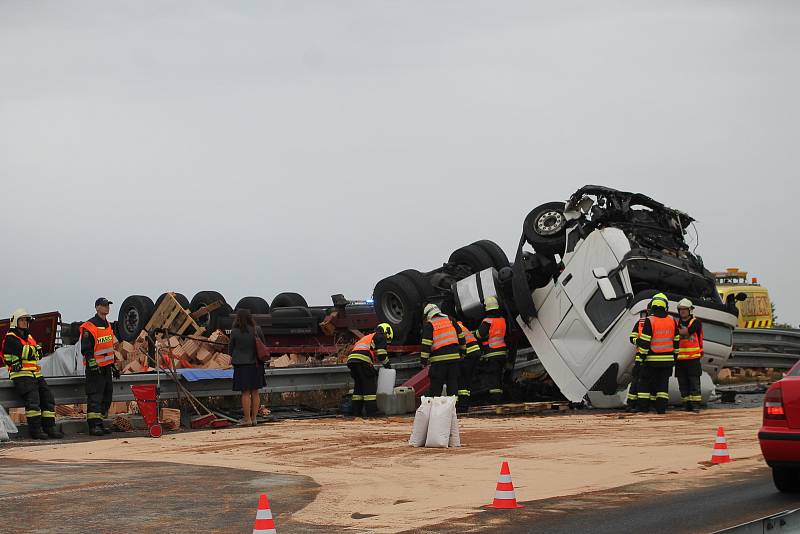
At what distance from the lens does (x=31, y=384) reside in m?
14.3

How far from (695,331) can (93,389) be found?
8.34 m

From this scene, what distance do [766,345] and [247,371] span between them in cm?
1305

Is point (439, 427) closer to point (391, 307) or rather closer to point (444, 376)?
point (444, 376)

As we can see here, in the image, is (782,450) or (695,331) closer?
(782,450)

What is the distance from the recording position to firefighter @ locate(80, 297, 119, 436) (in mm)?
14820

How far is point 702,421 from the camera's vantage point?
48.5 ft

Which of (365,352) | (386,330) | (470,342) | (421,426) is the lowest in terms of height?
(421,426)

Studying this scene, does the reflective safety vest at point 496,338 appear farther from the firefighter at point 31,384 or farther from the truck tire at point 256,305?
the truck tire at point 256,305

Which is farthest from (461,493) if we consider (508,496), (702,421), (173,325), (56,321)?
(173,325)

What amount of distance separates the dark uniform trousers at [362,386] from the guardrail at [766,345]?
31.5 ft

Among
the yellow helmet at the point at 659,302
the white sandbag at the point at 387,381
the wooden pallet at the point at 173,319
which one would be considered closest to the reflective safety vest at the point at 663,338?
the yellow helmet at the point at 659,302

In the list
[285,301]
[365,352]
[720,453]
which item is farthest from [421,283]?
[720,453]

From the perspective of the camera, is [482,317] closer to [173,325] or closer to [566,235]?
[566,235]

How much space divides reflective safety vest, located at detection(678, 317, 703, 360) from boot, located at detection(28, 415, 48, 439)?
8.73m
